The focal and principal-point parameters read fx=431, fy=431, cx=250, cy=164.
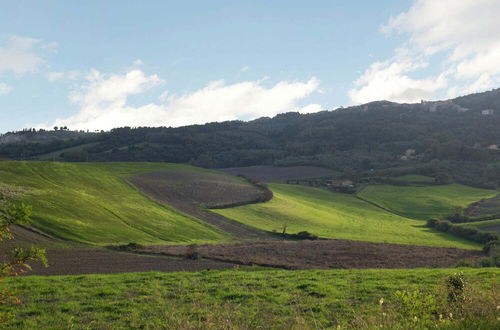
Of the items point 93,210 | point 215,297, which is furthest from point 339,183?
point 215,297

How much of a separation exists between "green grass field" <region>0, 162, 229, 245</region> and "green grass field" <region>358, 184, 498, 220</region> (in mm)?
56550

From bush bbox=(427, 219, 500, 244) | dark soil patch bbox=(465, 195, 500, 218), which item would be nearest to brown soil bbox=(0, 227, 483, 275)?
bush bbox=(427, 219, 500, 244)

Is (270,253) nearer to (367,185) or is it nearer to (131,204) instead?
(131,204)

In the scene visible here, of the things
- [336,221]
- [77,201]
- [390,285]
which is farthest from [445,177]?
[390,285]

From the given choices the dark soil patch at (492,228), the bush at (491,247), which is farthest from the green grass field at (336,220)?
the dark soil patch at (492,228)

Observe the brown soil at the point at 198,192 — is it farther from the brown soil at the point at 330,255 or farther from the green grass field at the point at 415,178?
the green grass field at the point at 415,178

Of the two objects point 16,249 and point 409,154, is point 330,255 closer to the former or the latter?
point 16,249

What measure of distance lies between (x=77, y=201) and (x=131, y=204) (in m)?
9.60

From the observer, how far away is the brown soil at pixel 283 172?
14035cm

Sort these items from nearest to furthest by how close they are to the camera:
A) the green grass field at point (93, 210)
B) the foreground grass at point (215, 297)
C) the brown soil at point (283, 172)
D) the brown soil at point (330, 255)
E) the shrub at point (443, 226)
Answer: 1. the foreground grass at point (215, 297)
2. the brown soil at point (330, 255)
3. the green grass field at point (93, 210)
4. the shrub at point (443, 226)
5. the brown soil at point (283, 172)

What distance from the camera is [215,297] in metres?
19.1

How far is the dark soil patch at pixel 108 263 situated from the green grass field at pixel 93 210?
23.3ft

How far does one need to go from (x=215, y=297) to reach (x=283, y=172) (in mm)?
134068

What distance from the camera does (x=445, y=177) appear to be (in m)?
136
